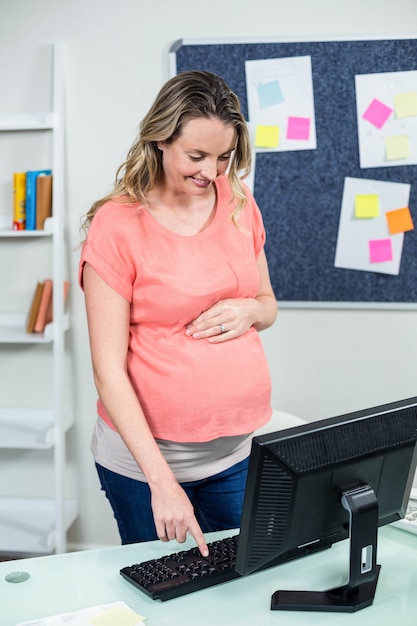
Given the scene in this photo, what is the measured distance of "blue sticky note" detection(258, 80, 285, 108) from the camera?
2.78 m

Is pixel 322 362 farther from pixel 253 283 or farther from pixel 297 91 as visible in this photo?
pixel 253 283

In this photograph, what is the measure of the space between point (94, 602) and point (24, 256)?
1.92m

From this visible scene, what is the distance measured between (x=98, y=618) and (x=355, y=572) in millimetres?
431

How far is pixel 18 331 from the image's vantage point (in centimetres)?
296

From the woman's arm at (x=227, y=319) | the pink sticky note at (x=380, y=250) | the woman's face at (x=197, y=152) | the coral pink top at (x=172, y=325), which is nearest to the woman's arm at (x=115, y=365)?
the coral pink top at (x=172, y=325)

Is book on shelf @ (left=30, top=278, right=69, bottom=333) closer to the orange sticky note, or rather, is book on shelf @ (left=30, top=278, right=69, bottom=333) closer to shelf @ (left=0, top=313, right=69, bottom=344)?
shelf @ (left=0, top=313, right=69, bottom=344)

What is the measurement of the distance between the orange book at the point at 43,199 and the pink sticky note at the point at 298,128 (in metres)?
0.89

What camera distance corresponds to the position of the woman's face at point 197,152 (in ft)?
5.17

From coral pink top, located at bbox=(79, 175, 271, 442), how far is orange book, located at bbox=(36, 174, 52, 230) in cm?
124

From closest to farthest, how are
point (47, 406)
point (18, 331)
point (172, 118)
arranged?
point (172, 118) < point (18, 331) < point (47, 406)

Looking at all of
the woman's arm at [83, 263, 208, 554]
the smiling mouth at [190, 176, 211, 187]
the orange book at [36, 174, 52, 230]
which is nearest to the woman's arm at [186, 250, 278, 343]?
the woman's arm at [83, 263, 208, 554]

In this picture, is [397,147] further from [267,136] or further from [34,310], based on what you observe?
[34,310]

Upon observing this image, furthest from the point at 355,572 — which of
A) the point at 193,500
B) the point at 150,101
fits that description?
the point at 150,101

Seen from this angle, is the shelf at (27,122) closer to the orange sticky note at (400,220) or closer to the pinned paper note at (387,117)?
the pinned paper note at (387,117)
